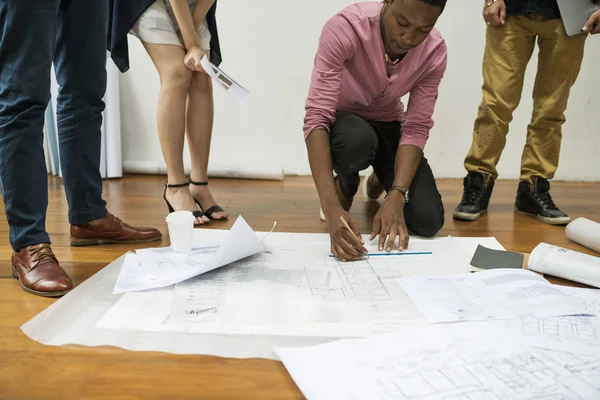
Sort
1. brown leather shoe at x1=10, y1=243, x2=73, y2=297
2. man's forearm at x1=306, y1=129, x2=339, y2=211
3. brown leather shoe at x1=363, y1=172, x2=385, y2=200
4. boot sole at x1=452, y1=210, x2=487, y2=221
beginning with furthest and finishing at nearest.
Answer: brown leather shoe at x1=363, y1=172, x2=385, y2=200
boot sole at x1=452, y1=210, x2=487, y2=221
man's forearm at x1=306, y1=129, x2=339, y2=211
brown leather shoe at x1=10, y1=243, x2=73, y2=297

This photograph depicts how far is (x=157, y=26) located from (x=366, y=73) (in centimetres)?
62

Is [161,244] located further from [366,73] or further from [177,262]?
[366,73]

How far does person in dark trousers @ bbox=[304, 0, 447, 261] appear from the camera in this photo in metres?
1.39

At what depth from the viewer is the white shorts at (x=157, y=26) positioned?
64.7 inches

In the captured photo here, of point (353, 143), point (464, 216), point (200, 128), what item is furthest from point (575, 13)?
point (200, 128)

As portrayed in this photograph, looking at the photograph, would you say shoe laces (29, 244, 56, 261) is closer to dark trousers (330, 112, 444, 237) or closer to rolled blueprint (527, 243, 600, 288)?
dark trousers (330, 112, 444, 237)

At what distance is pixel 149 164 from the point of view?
8.57 ft

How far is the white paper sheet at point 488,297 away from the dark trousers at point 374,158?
0.37 metres

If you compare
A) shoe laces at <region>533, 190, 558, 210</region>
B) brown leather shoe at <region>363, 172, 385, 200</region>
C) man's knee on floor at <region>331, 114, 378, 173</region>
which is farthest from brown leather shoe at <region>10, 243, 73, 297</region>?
shoe laces at <region>533, 190, 558, 210</region>

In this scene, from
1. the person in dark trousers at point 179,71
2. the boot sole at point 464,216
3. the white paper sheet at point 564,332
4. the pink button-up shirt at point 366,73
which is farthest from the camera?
the boot sole at point 464,216

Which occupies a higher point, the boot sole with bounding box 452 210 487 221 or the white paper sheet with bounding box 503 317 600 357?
the white paper sheet with bounding box 503 317 600 357

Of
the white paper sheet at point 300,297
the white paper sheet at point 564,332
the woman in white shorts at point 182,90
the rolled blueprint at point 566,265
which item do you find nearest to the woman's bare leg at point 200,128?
the woman in white shorts at point 182,90

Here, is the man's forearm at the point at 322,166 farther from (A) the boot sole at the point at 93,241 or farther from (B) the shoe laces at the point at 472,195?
(B) the shoe laces at the point at 472,195

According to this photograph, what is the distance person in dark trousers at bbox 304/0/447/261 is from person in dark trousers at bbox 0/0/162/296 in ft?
1.82
